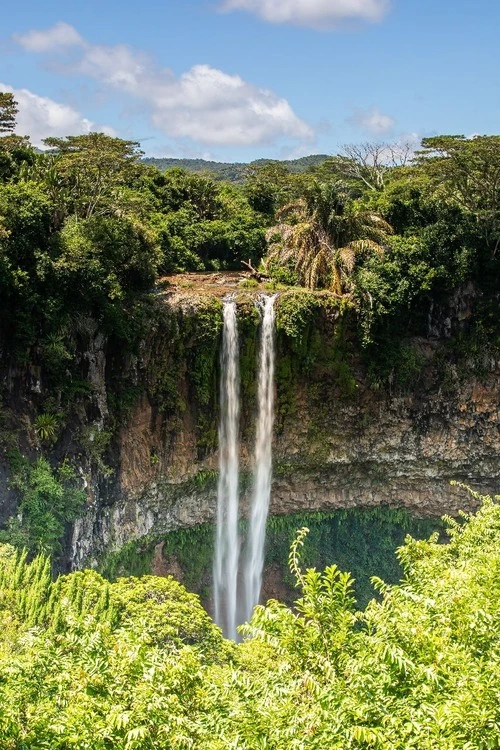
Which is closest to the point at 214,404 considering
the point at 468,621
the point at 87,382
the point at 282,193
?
the point at 87,382

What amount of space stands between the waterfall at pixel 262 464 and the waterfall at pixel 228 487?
1.88 ft

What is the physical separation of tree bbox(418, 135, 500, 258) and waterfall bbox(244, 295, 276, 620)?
323 inches

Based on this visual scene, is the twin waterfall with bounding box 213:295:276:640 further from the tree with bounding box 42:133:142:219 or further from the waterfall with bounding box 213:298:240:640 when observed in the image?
the tree with bounding box 42:133:142:219

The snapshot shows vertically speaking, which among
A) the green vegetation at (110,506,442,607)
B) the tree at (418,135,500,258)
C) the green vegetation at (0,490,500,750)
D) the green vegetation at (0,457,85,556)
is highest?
the tree at (418,135,500,258)

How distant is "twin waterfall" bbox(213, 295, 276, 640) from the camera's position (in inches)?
864

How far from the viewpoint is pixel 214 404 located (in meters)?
22.2

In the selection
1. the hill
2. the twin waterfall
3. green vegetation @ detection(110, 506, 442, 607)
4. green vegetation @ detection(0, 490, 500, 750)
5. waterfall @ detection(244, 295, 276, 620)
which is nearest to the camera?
green vegetation @ detection(0, 490, 500, 750)

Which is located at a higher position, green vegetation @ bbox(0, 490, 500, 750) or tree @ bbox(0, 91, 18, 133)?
tree @ bbox(0, 91, 18, 133)

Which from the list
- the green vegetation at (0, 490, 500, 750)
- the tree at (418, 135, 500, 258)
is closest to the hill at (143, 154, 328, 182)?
the tree at (418, 135, 500, 258)

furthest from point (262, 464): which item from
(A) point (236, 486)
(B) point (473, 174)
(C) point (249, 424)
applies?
(B) point (473, 174)

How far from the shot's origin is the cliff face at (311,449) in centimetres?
2108

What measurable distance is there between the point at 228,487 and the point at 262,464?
1326 millimetres

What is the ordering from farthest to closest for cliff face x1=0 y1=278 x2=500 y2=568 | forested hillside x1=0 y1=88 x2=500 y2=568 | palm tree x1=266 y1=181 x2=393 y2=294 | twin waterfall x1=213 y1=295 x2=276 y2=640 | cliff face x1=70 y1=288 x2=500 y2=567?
palm tree x1=266 y1=181 x2=393 y2=294, twin waterfall x1=213 y1=295 x2=276 y2=640, cliff face x1=70 y1=288 x2=500 y2=567, cliff face x1=0 y1=278 x2=500 y2=568, forested hillside x1=0 y1=88 x2=500 y2=568

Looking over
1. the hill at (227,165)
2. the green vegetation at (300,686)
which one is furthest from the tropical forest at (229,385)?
the hill at (227,165)
